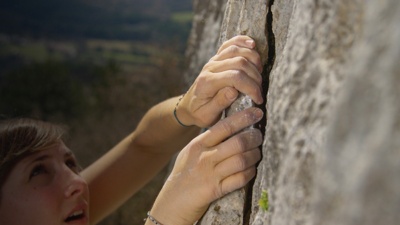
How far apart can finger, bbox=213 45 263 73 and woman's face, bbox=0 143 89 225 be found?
119 cm

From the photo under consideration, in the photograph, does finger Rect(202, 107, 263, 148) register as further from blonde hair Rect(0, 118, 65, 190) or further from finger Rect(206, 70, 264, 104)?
blonde hair Rect(0, 118, 65, 190)

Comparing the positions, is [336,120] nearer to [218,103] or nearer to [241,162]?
[241,162]

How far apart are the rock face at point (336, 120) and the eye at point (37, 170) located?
1486mm

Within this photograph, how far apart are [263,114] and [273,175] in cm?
46

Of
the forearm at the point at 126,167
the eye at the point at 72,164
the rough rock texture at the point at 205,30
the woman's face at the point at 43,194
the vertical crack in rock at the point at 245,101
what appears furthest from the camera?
the rough rock texture at the point at 205,30

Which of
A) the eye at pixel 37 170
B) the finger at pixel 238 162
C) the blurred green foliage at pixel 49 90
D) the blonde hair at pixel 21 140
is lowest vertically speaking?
the blurred green foliage at pixel 49 90

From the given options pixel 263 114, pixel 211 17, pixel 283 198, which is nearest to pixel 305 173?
pixel 283 198

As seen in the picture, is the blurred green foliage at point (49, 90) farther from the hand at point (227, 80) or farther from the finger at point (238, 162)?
the finger at point (238, 162)

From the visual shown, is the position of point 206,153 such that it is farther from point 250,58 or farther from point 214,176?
point 250,58

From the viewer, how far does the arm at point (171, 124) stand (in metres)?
1.87

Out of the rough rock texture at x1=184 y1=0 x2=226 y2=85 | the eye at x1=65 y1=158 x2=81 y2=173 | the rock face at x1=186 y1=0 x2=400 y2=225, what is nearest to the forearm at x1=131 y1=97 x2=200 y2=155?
the eye at x1=65 y1=158 x2=81 y2=173

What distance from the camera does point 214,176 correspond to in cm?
184

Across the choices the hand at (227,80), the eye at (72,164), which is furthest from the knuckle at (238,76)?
the eye at (72,164)

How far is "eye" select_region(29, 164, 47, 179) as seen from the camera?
272 centimetres
